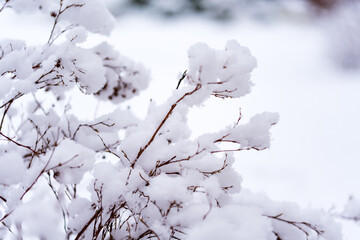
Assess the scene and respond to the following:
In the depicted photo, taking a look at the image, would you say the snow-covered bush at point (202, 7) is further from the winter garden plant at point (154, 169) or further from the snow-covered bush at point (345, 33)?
the winter garden plant at point (154, 169)

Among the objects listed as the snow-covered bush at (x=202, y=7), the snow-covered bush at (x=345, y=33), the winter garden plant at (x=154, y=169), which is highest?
the snow-covered bush at (x=202, y=7)

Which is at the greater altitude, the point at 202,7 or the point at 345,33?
the point at 202,7

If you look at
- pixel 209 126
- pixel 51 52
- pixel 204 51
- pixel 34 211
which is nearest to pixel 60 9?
pixel 51 52

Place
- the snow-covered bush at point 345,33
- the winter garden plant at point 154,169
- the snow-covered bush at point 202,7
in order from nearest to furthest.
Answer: the winter garden plant at point 154,169 < the snow-covered bush at point 345,33 < the snow-covered bush at point 202,7

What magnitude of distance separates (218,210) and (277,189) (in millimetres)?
2720

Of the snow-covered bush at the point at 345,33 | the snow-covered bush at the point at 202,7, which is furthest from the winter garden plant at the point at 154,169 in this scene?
the snow-covered bush at the point at 202,7

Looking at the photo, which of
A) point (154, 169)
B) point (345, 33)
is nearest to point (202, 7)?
point (345, 33)

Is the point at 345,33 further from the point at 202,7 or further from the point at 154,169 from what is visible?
the point at 154,169

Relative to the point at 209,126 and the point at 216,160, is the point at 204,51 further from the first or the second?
the point at 209,126

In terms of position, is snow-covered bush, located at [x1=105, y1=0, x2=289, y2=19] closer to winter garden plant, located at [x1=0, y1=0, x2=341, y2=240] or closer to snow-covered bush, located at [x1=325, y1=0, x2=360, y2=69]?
snow-covered bush, located at [x1=325, y1=0, x2=360, y2=69]

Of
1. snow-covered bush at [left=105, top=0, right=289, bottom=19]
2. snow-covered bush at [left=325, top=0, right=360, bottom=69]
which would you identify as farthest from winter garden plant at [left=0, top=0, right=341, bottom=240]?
snow-covered bush at [left=105, top=0, right=289, bottom=19]

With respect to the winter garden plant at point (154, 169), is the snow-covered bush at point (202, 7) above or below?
above

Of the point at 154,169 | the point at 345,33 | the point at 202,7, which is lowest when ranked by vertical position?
the point at 154,169

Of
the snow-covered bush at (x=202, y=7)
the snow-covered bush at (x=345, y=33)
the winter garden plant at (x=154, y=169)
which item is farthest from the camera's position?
the snow-covered bush at (x=202, y=7)
